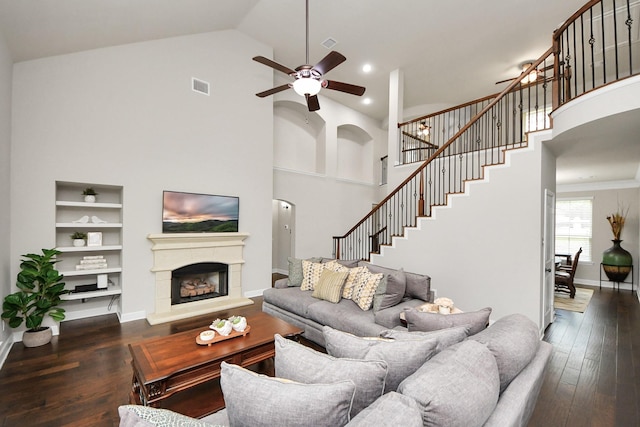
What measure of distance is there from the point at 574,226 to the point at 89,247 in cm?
1039

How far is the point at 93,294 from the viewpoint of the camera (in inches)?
160

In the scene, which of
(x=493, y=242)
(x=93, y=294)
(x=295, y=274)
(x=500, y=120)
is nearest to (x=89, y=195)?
(x=93, y=294)

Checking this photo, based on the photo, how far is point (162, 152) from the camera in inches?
184

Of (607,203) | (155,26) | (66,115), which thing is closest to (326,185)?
(155,26)

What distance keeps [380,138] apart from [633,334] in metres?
7.29

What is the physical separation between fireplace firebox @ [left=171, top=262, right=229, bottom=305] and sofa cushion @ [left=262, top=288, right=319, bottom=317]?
61.4 inches

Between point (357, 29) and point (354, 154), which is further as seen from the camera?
point (354, 154)

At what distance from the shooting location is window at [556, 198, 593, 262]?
757 cm

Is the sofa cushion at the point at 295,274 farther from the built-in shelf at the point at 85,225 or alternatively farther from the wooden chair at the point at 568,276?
the wooden chair at the point at 568,276

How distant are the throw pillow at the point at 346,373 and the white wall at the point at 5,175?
3.69 metres

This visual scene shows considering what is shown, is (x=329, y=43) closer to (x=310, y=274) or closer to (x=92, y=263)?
(x=310, y=274)

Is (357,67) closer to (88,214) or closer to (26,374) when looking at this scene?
(88,214)

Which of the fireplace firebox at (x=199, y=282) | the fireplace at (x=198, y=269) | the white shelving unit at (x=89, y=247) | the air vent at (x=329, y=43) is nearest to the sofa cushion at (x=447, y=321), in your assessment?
the fireplace at (x=198, y=269)

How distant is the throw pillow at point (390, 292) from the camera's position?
10.4ft
